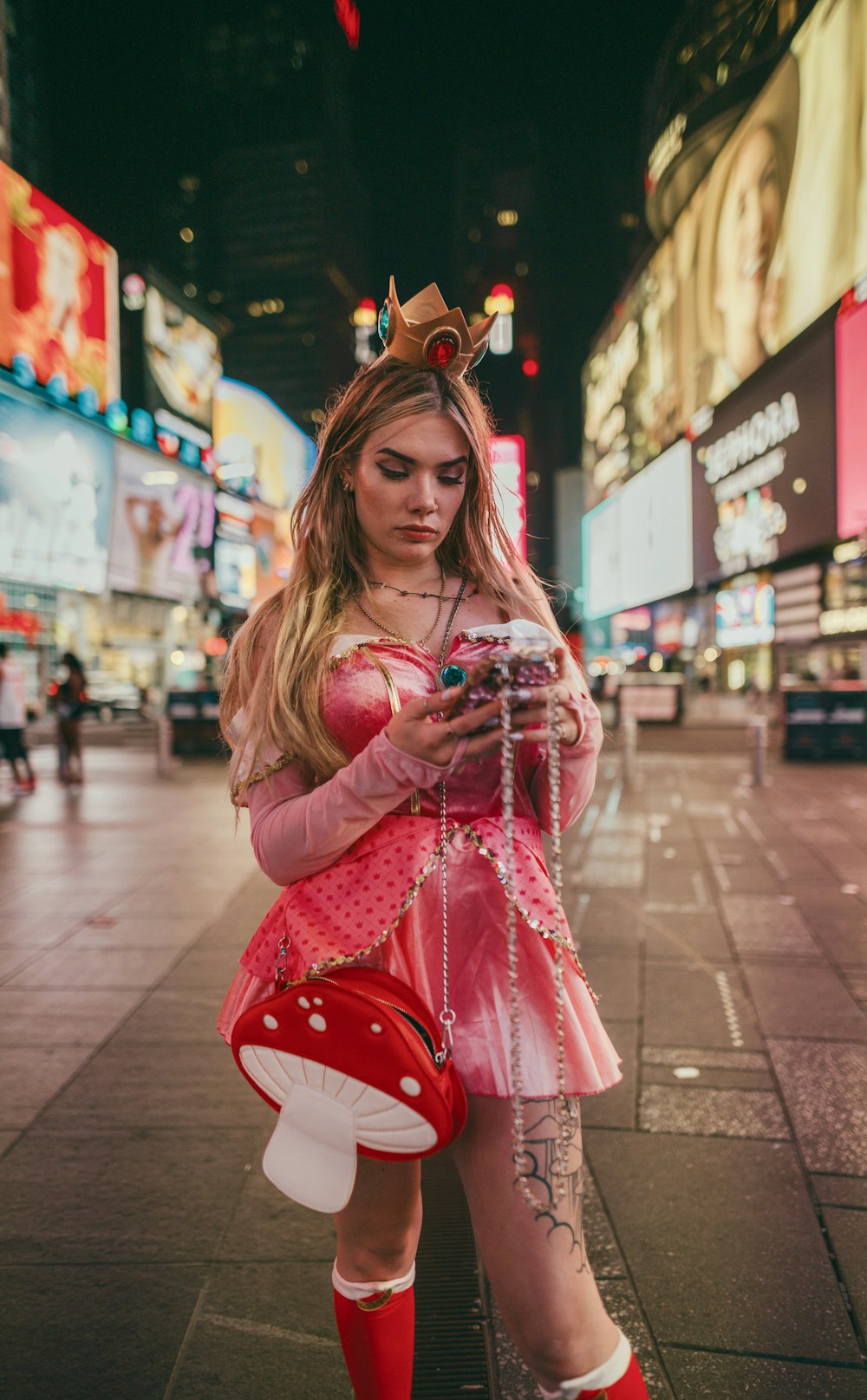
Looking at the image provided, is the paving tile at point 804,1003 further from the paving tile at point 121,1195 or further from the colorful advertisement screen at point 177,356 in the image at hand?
the colorful advertisement screen at point 177,356

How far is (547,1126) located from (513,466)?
29.3 metres

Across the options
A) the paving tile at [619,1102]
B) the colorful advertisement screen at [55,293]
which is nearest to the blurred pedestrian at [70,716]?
the colorful advertisement screen at [55,293]

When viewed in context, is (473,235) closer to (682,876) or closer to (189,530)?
(189,530)

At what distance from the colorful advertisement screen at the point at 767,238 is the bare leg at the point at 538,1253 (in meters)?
13.3

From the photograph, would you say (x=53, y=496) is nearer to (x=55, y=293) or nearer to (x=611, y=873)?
(x=55, y=293)

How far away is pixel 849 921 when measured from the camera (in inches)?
216

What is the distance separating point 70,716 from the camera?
12.9 metres

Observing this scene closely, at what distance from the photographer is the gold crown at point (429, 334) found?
1.49 meters

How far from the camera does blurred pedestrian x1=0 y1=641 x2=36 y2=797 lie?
11586 mm

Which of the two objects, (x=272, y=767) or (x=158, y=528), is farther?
(x=158, y=528)

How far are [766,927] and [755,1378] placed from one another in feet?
12.2

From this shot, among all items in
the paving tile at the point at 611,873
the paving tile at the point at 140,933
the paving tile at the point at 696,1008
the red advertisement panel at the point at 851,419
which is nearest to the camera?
the paving tile at the point at 696,1008

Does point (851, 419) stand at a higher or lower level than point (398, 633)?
higher

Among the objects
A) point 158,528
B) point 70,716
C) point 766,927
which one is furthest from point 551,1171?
point 158,528
